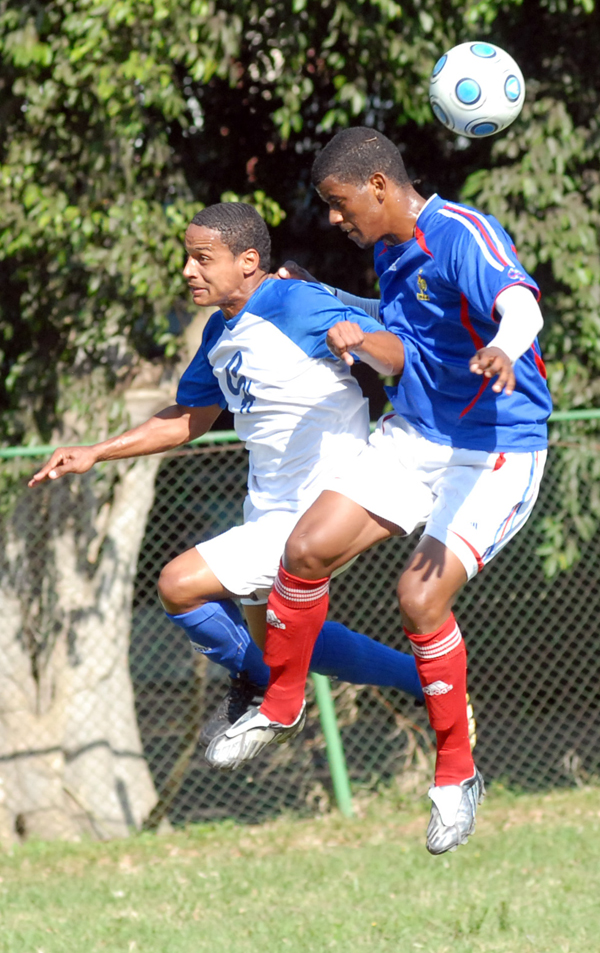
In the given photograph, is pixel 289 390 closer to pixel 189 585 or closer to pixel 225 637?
pixel 189 585

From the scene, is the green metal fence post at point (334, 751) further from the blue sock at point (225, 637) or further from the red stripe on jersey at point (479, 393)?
the red stripe on jersey at point (479, 393)

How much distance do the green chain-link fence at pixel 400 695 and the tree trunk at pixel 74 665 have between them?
0.22m

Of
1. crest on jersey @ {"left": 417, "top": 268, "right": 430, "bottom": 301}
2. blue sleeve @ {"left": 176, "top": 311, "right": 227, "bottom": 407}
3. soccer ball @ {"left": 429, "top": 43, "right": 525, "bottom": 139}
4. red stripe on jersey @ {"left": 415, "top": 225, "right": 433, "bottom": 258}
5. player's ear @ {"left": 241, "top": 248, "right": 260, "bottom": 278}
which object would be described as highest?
soccer ball @ {"left": 429, "top": 43, "right": 525, "bottom": 139}

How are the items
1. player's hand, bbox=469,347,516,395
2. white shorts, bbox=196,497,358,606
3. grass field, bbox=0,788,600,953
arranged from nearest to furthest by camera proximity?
player's hand, bbox=469,347,516,395 < white shorts, bbox=196,497,358,606 < grass field, bbox=0,788,600,953

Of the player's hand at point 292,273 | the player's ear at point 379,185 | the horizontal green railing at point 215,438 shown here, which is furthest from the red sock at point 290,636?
the horizontal green railing at point 215,438

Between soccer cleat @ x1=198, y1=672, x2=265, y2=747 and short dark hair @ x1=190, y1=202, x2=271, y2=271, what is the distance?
142cm

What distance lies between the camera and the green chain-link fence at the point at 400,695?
6758mm

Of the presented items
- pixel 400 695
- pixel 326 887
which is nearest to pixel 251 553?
pixel 326 887

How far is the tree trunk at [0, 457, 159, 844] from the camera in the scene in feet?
22.0

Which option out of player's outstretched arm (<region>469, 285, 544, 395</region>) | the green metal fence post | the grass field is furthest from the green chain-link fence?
player's outstretched arm (<region>469, 285, 544, 395</region>)

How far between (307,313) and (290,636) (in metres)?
0.98

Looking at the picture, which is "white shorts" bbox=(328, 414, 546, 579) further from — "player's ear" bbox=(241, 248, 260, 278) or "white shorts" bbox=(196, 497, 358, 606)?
"player's ear" bbox=(241, 248, 260, 278)

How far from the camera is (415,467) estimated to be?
3365 mm

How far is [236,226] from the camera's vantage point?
3.44 m
